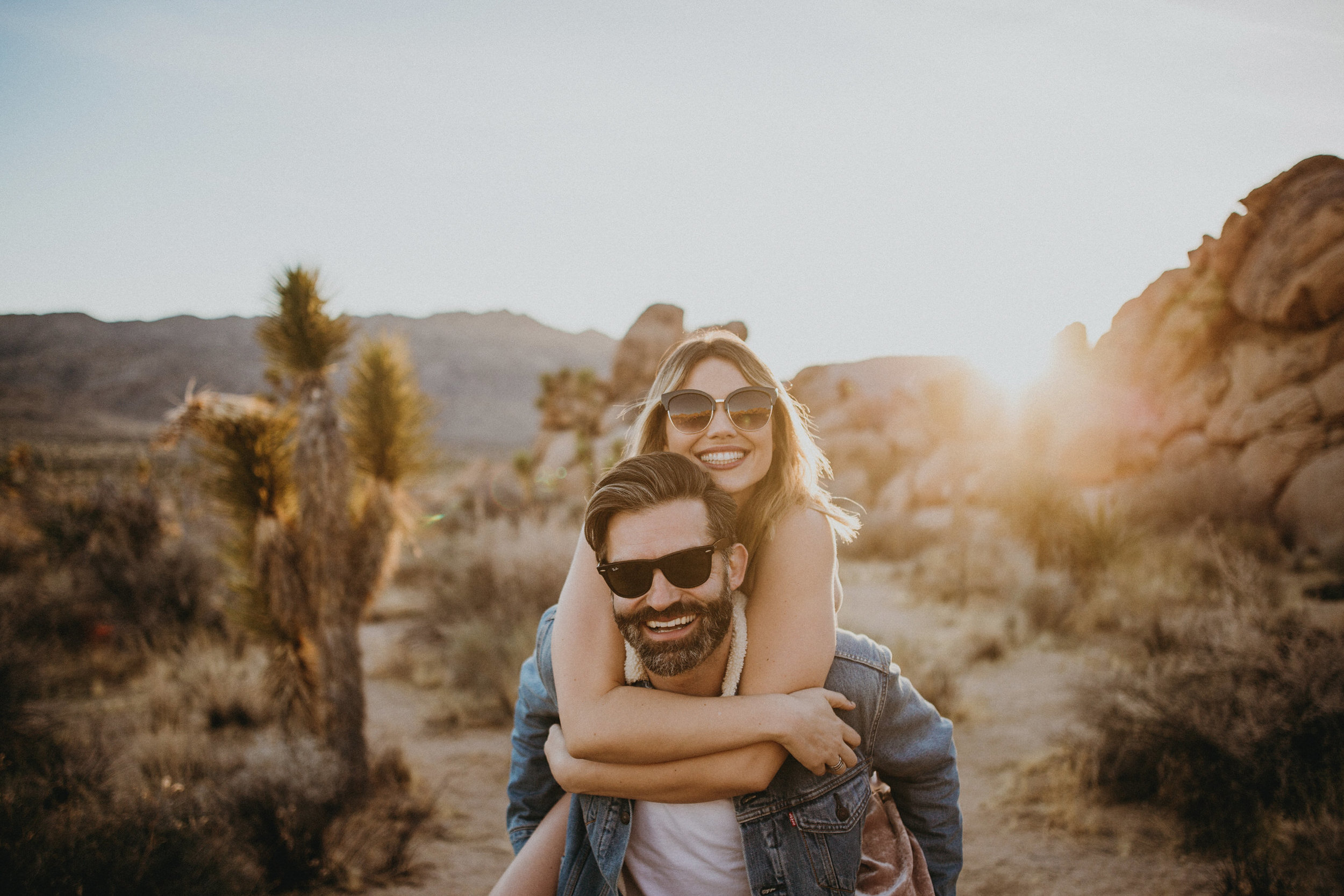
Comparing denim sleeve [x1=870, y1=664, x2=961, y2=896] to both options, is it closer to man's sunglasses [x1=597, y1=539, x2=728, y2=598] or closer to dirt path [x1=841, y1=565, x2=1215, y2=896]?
man's sunglasses [x1=597, y1=539, x2=728, y2=598]

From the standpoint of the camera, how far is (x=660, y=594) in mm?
2074

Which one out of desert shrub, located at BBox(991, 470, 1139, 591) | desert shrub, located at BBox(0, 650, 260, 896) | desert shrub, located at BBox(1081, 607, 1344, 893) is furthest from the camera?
desert shrub, located at BBox(991, 470, 1139, 591)

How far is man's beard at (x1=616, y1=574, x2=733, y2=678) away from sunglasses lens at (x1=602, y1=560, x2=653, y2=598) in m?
0.06

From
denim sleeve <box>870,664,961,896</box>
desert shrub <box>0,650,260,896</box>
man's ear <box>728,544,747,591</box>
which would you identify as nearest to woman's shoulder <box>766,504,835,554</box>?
man's ear <box>728,544,747,591</box>

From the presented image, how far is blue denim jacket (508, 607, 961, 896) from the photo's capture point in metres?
2.04

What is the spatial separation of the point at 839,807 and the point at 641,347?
3132cm

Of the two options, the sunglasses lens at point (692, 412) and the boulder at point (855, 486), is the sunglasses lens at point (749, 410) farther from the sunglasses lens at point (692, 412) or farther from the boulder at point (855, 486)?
the boulder at point (855, 486)

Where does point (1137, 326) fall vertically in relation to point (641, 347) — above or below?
below

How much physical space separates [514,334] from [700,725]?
410ft

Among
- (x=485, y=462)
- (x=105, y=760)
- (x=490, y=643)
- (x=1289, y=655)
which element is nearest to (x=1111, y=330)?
(x=1289, y=655)

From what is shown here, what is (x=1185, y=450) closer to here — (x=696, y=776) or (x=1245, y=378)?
(x=1245, y=378)

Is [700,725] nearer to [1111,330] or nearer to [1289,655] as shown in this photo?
[1289,655]

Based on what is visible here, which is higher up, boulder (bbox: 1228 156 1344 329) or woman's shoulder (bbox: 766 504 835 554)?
boulder (bbox: 1228 156 1344 329)

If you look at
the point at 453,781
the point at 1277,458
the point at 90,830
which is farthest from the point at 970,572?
the point at 90,830
